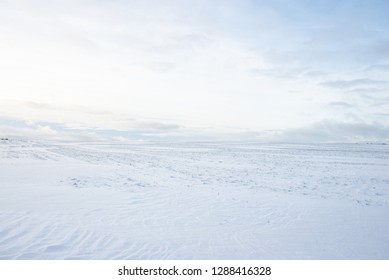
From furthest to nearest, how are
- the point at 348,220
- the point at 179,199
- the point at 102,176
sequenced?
the point at 102,176
the point at 179,199
the point at 348,220

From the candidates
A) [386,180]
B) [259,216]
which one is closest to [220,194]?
[259,216]

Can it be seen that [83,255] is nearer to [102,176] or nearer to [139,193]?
[139,193]

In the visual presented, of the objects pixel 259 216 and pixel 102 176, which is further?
pixel 102 176

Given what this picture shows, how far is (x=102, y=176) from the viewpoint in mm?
16828

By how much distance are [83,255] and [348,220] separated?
826cm

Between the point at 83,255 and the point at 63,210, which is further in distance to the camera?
the point at 63,210
